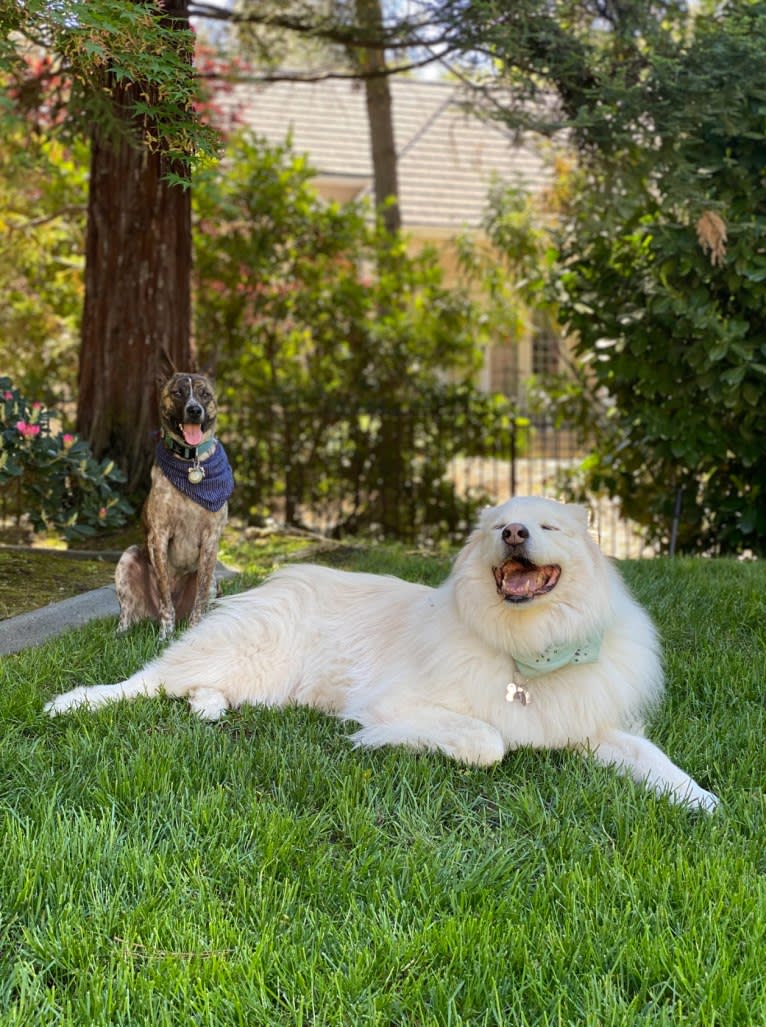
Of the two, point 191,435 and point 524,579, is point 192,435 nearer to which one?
point 191,435

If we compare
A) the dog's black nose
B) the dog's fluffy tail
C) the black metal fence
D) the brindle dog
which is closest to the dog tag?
the dog's black nose

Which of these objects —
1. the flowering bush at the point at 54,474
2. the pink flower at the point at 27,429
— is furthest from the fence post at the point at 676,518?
the pink flower at the point at 27,429

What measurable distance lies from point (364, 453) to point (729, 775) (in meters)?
7.32

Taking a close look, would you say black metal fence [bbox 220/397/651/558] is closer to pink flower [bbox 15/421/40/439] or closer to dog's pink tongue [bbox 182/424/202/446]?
pink flower [bbox 15/421/40/439]

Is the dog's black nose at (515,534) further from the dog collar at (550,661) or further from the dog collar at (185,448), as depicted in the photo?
the dog collar at (185,448)

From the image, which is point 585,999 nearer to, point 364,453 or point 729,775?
point 729,775

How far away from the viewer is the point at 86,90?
266 inches

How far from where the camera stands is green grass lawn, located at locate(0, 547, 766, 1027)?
2111 millimetres

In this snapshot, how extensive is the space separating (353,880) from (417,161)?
19431 mm

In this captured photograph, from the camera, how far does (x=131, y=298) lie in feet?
23.8

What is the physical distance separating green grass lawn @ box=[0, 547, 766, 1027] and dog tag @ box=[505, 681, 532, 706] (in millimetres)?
185

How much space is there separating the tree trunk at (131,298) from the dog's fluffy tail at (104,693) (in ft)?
11.6

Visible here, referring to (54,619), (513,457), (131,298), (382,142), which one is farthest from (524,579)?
(382,142)

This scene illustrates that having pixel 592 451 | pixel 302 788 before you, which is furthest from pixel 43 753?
pixel 592 451
